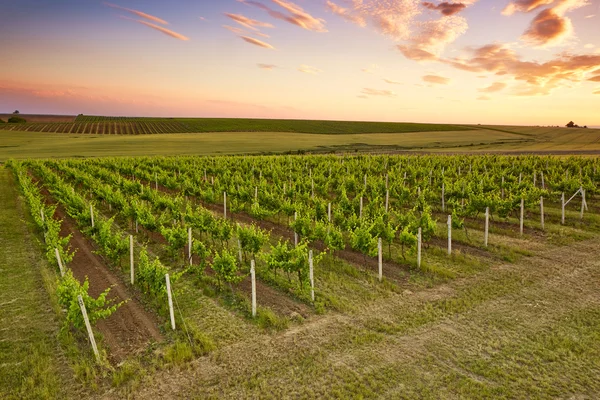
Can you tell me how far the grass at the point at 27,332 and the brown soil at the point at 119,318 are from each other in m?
1.09

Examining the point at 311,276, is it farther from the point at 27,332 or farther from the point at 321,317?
the point at 27,332

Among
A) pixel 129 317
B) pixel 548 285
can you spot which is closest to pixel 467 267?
pixel 548 285

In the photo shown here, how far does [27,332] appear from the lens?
10.3 metres

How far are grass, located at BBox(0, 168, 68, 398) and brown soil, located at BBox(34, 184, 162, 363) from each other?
1.09 m

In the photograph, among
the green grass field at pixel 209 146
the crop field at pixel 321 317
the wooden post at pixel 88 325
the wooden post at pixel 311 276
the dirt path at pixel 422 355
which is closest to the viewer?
the dirt path at pixel 422 355

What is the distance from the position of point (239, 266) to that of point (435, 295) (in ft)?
23.2

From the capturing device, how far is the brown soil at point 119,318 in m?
9.70

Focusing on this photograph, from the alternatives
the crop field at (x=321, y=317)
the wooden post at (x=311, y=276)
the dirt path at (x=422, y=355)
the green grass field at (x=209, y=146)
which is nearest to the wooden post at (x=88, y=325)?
the crop field at (x=321, y=317)

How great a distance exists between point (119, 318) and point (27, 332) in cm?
216

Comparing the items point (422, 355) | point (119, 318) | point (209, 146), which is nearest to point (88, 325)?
point (119, 318)

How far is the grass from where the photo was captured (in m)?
8.14

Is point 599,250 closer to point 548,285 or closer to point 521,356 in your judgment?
point 548,285

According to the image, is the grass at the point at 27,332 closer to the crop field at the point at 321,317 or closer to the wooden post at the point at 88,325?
the crop field at the point at 321,317

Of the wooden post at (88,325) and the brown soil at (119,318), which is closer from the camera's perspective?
the wooden post at (88,325)
